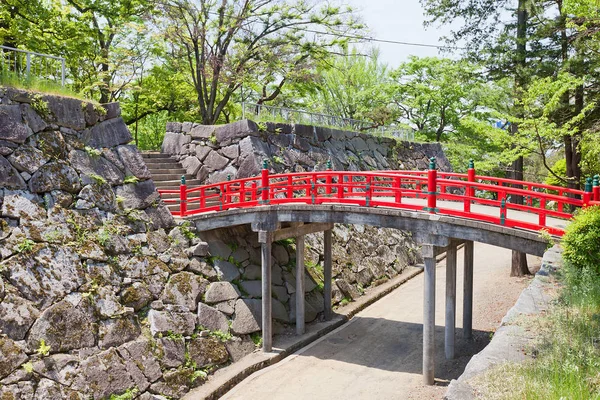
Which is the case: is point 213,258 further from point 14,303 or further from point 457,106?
point 457,106

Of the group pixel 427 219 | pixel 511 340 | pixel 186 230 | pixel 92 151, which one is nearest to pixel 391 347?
pixel 427 219

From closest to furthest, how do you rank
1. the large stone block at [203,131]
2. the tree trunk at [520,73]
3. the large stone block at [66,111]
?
the large stone block at [66,111] < the tree trunk at [520,73] < the large stone block at [203,131]

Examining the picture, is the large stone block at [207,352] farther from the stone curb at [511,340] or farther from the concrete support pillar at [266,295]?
the stone curb at [511,340]

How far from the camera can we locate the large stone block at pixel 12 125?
1116 centimetres

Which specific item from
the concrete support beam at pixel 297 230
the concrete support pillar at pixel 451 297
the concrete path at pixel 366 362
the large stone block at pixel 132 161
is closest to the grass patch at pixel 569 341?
the concrete support pillar at pixel 451 297

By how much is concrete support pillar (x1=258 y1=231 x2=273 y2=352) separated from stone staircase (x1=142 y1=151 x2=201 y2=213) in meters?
4.33

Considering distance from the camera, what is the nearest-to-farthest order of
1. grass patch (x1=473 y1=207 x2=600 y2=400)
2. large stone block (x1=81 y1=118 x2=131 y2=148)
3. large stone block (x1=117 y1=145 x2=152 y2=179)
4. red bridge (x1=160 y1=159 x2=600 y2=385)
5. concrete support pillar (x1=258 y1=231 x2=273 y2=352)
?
grass patch (x1=473 y1=207 x2=600 y2=400) < red bridge (x1=160 y1=159 x2=600 y2=385) < large stone block (x1=81 y1=118 x2=131 y2=148) < concrete support pillar (x1=258 y1=231 x2=273 y2=352) < large stone block (x1=117 y1=145 x2=152 y2=179)

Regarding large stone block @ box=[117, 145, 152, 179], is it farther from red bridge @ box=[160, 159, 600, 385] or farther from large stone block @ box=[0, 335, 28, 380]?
large stone block @ box=[0, 335, 28, 380]

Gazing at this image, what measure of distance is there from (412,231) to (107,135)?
865 cm

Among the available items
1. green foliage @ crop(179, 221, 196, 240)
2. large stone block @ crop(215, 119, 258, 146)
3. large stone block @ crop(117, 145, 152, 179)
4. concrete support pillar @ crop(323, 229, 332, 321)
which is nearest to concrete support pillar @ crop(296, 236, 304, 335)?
concrete support pillar @ crop(323, 229, 332, 321)

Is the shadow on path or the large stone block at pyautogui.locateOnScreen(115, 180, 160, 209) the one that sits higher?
the large stone block at pyautogui.locateOnScreen(115, 180, 160, 209)

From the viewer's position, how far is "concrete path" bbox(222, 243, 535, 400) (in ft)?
37.6

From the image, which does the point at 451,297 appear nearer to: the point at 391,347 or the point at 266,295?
the point at 391,347

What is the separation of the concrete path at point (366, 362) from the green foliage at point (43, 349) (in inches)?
158
